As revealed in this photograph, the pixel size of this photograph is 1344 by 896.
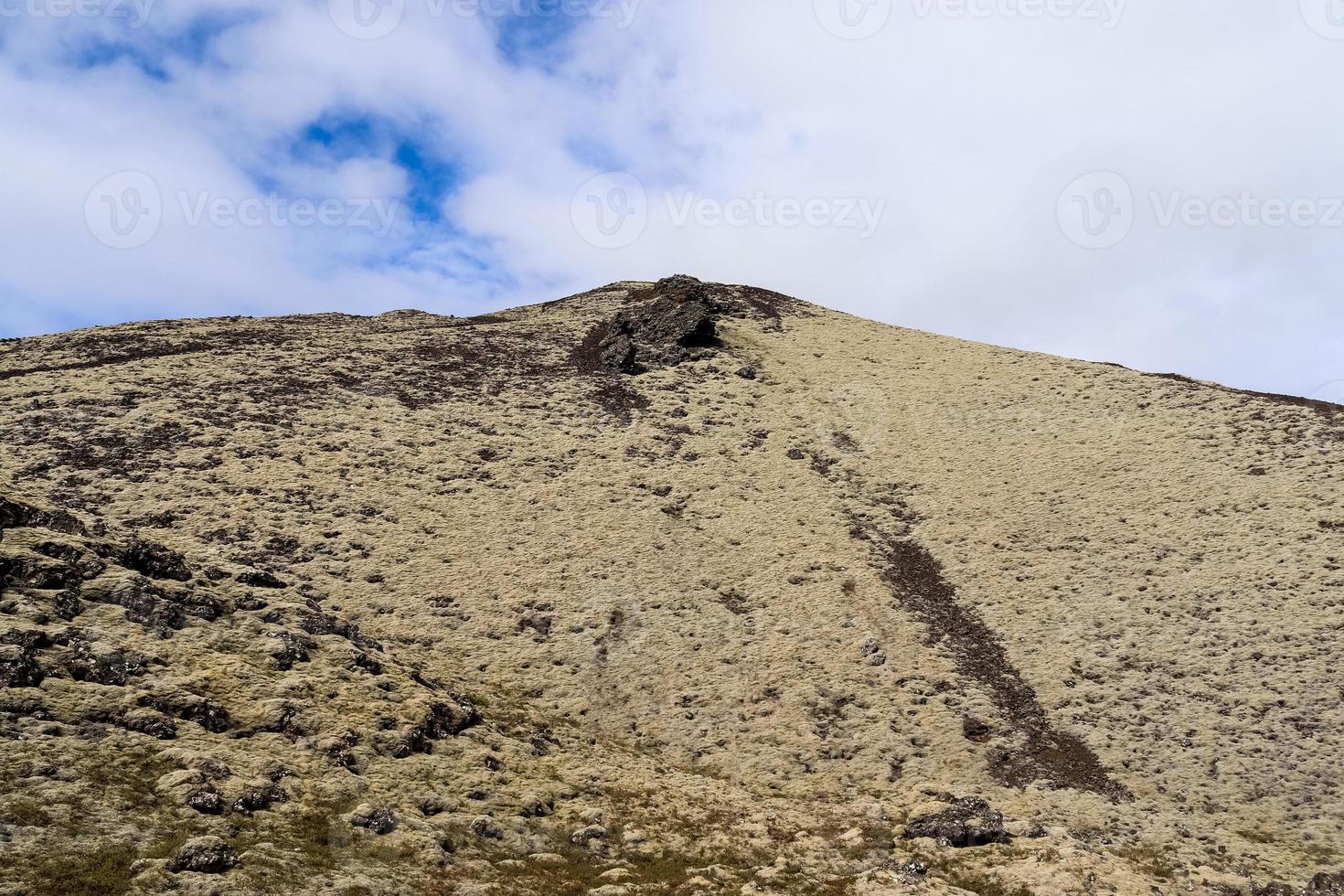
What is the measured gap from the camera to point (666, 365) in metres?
62.9

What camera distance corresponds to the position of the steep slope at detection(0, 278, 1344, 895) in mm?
19094

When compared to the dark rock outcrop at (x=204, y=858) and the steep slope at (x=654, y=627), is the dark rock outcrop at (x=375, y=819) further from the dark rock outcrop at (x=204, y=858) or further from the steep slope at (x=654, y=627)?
the dark rock outcrop at (x=204, y=858)

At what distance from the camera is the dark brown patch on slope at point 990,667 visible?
1064 inches

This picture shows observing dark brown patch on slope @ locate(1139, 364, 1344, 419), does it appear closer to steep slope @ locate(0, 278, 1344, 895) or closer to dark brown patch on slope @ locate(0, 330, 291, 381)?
steep slope @ locate(0, 278, 1344, 895)

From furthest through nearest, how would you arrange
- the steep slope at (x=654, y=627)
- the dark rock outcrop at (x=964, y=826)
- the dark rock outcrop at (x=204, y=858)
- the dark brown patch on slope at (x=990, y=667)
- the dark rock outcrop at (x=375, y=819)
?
the dark brown patch on slope at (x=990, y=667) → the dark rock outcrop at (x=964, y=826) → the steep slope at (x=654, y=627) → the dark rock outcrop at (x=375, y=819) → the dark rock outcrop at (x=204, y=858)

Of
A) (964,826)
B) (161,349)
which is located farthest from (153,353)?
(964,826)

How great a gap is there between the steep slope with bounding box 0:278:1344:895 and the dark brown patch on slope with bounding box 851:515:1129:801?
176mm

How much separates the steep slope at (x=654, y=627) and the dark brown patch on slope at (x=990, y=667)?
6.9 inches

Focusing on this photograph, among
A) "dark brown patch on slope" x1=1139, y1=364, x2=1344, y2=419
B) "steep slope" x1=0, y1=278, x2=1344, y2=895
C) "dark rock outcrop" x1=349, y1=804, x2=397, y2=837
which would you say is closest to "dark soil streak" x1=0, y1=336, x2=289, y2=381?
"steep slope" x1=0, y1=278, x2=1344, y2=895

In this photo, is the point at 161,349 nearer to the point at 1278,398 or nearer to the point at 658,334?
the point at 658,334

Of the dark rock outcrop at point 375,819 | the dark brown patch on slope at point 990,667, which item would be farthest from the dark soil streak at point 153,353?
the dark brown patch on slope at point 990,667

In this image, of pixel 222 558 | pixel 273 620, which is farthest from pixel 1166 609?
pixel 222 558

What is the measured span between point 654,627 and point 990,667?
15.0 meters

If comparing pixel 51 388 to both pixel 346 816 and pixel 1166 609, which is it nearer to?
pixel 346 816
